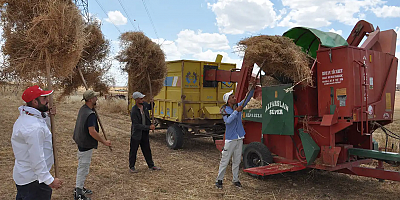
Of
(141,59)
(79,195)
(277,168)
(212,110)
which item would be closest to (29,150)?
(79,195)

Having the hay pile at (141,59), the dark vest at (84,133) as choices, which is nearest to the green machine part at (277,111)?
the hay pile at (141,59)

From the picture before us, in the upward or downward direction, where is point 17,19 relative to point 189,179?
upward

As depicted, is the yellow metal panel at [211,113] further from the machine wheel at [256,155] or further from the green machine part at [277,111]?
the green machine part at [277,111]

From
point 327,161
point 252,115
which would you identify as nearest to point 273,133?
point 252,115

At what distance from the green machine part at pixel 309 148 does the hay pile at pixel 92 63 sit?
4177mm

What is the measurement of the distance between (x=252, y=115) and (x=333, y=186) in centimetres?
200

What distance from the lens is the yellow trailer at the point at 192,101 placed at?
9.05 metres

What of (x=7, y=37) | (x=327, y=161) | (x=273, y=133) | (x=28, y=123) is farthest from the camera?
(x=273, y=133)

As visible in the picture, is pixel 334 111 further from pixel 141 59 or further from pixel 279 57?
pixel 141 59

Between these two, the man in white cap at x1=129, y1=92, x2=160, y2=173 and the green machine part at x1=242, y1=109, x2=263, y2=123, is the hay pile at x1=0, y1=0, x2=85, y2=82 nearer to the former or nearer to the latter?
the man in white cap at x1=129, y1=92, x2=160, y2=173

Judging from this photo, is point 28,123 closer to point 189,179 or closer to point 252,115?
point 189,179

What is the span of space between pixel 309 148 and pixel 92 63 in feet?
14.4

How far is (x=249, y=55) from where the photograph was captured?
567 cm

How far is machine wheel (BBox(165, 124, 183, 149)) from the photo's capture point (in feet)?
30.1
